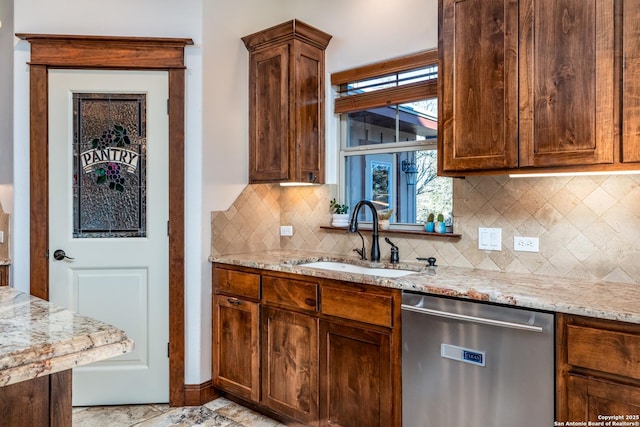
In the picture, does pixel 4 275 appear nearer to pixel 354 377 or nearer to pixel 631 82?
pixel 354 377

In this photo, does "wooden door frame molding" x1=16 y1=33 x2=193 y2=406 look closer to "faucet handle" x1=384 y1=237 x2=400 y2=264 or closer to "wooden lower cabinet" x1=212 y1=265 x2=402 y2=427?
"wooden lower cabinet" x1=212 y1=265 x2=402 y2=427

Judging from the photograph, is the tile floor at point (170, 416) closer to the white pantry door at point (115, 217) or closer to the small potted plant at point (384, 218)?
the white pantry door at point (115, 217)

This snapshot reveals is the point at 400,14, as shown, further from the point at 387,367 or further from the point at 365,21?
the point at 387,367

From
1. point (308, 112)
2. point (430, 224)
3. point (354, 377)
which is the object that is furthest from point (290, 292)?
point (308, 112)

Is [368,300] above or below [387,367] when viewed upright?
above

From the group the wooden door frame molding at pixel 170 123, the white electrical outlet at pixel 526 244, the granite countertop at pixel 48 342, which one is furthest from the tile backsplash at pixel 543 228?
the granite countertop at pixel 48 342

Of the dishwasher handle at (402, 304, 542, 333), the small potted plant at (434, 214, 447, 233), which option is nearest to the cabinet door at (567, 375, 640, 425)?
the dishwasher handle at (402, 304, 542, 333)

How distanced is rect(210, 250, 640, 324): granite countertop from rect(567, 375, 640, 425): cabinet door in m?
0.25

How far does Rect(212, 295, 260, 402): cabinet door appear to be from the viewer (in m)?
2.78

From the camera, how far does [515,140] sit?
6.68 ft

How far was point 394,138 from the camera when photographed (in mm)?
3088

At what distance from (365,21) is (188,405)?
2925mm

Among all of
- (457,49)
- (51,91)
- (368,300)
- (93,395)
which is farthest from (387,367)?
(51,91)

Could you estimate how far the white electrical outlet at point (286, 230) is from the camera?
11.6 ft
